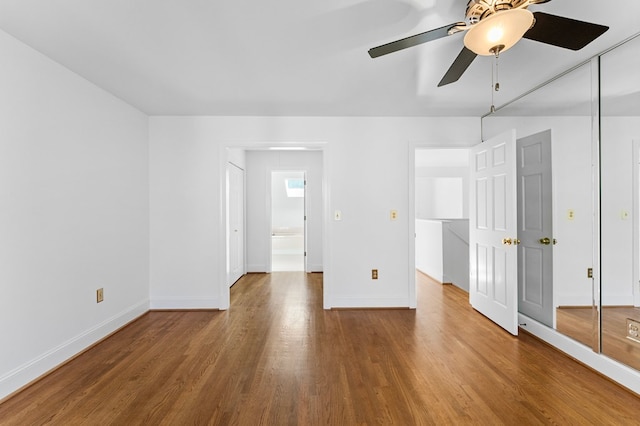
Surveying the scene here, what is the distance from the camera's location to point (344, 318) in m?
3.49

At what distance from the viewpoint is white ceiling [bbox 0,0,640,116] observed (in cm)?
180

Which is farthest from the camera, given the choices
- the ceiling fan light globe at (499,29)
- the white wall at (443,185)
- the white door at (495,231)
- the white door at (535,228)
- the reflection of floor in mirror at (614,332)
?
the white wall at (443,185)

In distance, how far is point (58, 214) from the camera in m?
2.45

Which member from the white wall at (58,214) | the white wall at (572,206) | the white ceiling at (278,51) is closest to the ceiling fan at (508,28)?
the white ceiling at (278,51)

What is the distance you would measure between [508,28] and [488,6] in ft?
0.62

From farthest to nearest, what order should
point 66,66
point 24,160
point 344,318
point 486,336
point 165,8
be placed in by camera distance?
point 344,318 → point 486,336 → point 66,66 → point 24,160 → point 165,8

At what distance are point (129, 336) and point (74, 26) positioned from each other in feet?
8.72

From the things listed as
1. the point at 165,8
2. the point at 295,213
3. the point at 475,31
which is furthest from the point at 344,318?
the point at 295,213

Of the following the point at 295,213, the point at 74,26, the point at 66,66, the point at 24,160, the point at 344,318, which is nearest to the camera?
the point at 74,26

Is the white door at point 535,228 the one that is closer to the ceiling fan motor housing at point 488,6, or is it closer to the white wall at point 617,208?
the white wall at point 617,208

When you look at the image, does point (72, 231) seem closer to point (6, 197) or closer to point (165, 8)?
point (6, 197)

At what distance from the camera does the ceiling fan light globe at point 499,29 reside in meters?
1.35

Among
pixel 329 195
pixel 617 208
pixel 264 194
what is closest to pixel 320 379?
pixel 329 195

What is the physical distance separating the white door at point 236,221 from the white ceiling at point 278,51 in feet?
6.25
